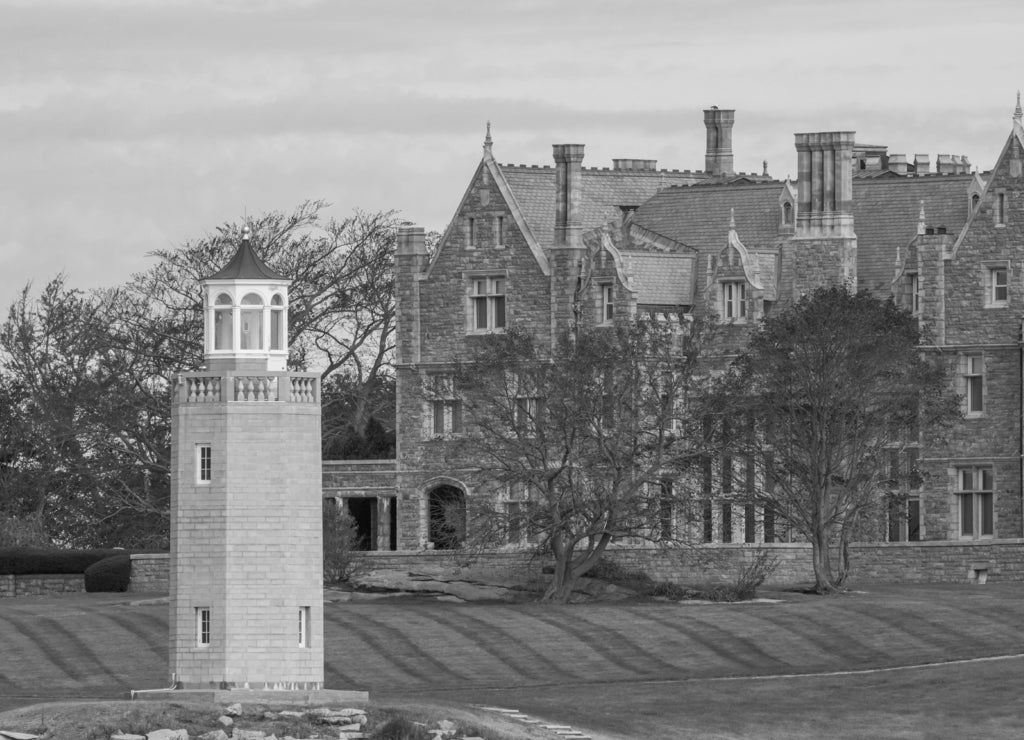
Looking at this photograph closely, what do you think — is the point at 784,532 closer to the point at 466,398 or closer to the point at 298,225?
the point at 466,398

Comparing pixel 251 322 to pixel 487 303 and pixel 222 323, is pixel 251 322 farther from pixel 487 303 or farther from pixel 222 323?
pixel 487 303

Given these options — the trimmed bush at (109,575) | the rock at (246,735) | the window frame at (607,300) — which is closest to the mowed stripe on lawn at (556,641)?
the trimmed bush at (109,575)

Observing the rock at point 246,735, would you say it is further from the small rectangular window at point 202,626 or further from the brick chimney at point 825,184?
the brick chimney at point 825,184

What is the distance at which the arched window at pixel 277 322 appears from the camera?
6341cm

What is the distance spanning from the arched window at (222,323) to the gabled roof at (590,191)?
109ft

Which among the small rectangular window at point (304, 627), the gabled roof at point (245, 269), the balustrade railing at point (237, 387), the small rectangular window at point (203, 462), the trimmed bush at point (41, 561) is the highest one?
the gabled roof at point (245, 269)

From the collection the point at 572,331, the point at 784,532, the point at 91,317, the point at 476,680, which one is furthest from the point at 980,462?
the point at 91,317

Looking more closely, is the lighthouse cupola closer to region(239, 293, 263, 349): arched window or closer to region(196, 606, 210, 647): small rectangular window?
region(239, 293, 263, 349): arched window

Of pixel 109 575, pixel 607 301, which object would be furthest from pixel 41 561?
pixel 607 301

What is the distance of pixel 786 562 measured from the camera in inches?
3553

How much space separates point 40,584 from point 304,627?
32.4 meters

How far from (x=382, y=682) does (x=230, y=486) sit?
12.0m

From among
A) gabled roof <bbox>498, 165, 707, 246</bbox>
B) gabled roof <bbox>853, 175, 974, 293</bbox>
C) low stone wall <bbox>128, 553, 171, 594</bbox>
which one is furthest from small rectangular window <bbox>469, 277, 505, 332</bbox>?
low stone wall <bbox>128, 553, 171, 594</bbox>

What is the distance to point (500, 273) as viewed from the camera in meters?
96.0
